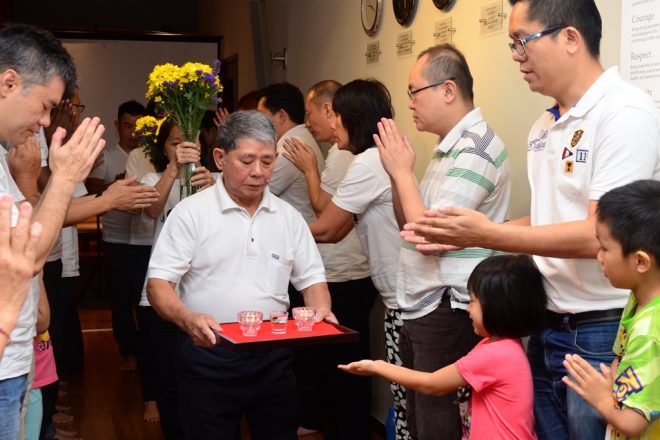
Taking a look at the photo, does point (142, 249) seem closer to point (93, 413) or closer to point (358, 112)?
point (93, 413)

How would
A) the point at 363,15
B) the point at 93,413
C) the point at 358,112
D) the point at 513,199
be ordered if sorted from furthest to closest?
the point at 93,413 → the point at 363,15 → the point at 358,112 → the point at 513,199

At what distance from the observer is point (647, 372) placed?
1614 mm

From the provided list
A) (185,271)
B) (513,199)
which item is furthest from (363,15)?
(185,271)

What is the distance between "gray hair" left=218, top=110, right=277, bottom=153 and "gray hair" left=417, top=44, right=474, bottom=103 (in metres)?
0.57

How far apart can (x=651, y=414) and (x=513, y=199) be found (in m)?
1.50

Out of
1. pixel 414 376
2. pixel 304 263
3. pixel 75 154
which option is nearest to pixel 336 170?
pixel 304 263

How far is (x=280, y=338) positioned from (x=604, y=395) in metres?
0.92

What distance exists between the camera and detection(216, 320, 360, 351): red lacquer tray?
2244mm

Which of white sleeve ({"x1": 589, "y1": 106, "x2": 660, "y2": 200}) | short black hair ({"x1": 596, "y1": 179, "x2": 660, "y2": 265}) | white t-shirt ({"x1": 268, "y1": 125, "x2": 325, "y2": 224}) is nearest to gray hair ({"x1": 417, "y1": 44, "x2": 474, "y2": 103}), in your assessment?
white sleeve ({"x1": 589, "y1": 106, "x2": 660, "y2": 200})

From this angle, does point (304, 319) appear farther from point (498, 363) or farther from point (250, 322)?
point (498, 363)

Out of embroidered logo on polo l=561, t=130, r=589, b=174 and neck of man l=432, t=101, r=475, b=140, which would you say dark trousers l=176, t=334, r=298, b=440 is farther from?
embroidered logo on polo l=561, t=130, r=589, b=174

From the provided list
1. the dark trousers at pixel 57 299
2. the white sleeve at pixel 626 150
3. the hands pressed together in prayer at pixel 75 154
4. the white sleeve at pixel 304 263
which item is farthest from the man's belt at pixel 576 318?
the dark trousers at pixel 57 299

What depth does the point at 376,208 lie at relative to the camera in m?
3.27

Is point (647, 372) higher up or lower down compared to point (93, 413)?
higher up
